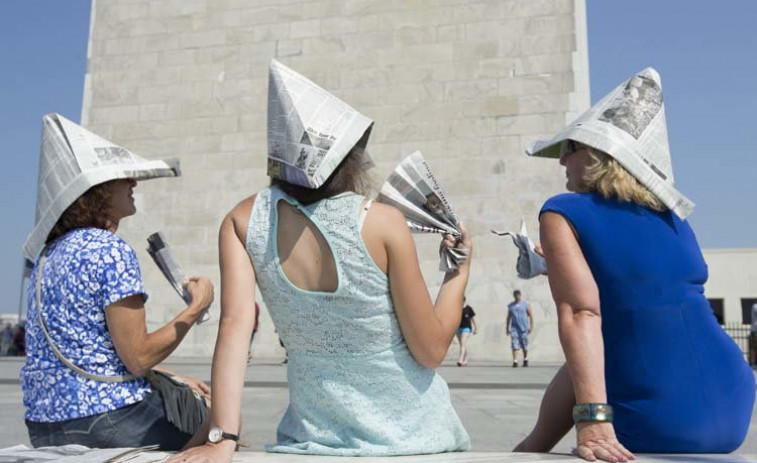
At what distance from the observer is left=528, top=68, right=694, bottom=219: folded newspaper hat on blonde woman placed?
2010mm

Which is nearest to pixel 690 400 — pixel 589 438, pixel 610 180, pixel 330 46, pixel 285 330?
pixel 589 438

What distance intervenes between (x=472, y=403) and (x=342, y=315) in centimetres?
480

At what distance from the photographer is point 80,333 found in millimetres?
2146

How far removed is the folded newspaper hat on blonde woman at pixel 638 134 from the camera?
6.59 ft

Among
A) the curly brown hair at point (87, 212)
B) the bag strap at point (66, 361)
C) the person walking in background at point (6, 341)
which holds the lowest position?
the person walking in background at point (6, 341)

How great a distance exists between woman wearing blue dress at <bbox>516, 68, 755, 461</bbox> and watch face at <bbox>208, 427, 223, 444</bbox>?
88cm

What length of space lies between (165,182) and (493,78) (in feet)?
19.6

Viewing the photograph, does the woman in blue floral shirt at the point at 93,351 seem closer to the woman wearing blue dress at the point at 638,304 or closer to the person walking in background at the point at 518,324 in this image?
the woman wearing blue dress at the point at 638,304

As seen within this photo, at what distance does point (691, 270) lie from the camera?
77.9 inches

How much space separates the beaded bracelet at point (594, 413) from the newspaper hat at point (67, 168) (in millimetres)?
1465

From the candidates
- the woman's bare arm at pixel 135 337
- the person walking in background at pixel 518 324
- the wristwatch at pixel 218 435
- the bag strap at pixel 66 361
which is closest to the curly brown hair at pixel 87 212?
the bag strap at pixel 66 361

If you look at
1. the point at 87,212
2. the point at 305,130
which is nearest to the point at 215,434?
the point at 305,130

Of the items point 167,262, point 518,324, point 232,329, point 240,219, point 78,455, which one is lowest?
point 518,324

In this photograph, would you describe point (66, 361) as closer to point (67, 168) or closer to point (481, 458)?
point (67, 168)
